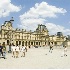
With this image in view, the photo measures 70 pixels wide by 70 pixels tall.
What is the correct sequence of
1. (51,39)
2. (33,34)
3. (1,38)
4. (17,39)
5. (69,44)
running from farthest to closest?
1. (51,39)
2. (33,34)
3. (17,39)
4. (1,38)
5. (69,44)

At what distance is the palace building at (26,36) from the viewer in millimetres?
101963

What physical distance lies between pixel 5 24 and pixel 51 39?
37866 millimetres

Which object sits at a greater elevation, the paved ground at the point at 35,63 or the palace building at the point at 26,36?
the palace building at the point at 26,36

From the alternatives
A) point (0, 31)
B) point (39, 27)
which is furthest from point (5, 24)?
point (39, 27)

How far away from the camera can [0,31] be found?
10212 cm

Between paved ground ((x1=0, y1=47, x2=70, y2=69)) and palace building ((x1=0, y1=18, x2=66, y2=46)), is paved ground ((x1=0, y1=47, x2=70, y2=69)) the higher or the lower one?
the lower one

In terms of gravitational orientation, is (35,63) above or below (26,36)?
below

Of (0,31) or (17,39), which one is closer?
(0,31)

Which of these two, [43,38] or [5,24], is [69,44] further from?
[43,38]

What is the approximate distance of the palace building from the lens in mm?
101963

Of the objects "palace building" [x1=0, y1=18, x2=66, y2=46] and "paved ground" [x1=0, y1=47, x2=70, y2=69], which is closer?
"paved ground" [x1=0, y1=47, x2=70, y2=69]

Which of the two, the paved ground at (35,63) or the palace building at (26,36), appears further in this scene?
the palace building at (26,36)

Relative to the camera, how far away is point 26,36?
116 meters

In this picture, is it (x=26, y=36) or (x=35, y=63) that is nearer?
(x=35, y=63)
